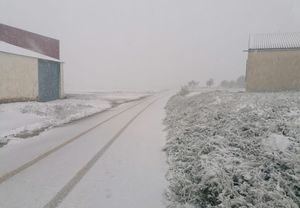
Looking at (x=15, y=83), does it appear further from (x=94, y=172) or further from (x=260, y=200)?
(x=260, y=200)

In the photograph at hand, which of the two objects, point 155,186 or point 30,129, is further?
point 30,129

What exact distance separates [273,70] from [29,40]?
25.0 m

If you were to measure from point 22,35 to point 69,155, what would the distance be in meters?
22.9

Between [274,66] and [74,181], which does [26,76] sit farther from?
[274,66]

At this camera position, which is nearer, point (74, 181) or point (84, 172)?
point (74, 181)

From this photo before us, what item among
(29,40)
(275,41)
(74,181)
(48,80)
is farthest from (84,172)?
(275,41)

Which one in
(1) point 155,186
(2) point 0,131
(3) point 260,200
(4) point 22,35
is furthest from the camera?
(4) point 22,35

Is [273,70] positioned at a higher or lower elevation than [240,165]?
higher

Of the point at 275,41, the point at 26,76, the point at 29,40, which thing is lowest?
the point at 26,76

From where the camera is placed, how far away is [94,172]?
5809 mm

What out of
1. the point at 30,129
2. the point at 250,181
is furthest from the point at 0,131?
the point at 250,181

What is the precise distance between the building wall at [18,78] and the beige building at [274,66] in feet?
69.5

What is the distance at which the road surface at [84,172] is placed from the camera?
178 inches

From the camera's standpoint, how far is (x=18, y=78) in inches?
801
